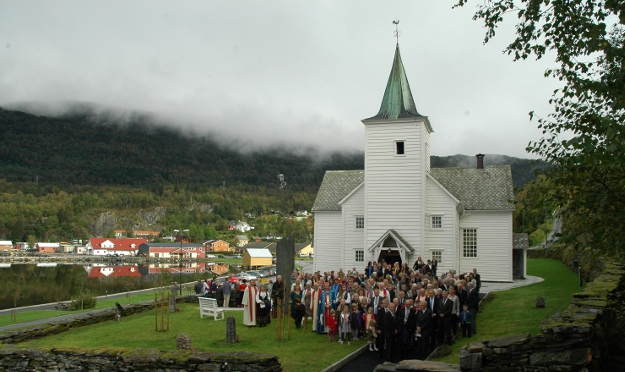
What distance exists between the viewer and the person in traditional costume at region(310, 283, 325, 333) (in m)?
18.9

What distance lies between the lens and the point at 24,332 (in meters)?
19.3

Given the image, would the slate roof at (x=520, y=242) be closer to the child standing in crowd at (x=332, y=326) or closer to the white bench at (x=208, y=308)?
the white bench at (x=208, y=308)

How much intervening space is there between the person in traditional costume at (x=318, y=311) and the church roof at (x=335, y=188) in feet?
62.7

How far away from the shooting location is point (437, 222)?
111 ft

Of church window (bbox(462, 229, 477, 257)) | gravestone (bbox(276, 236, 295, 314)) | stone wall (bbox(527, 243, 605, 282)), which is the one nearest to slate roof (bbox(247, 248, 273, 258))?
stone wall (bbox(527, 243, 605, 282))

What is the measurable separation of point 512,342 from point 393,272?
15326 millimetres

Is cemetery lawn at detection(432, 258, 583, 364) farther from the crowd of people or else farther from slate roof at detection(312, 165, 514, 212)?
slate roof at detection(312, 165, 514, 212)

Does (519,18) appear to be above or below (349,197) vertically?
above

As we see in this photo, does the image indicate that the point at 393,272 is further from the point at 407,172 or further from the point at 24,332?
the point at 24,332

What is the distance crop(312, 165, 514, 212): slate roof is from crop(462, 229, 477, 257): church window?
1.50 metres

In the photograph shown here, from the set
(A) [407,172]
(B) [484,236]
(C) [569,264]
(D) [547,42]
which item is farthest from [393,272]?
(C) [569,264]

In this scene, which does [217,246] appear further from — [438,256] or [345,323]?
[345,323]

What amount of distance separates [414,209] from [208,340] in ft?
57.4

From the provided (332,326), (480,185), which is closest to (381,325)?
(332,326)
